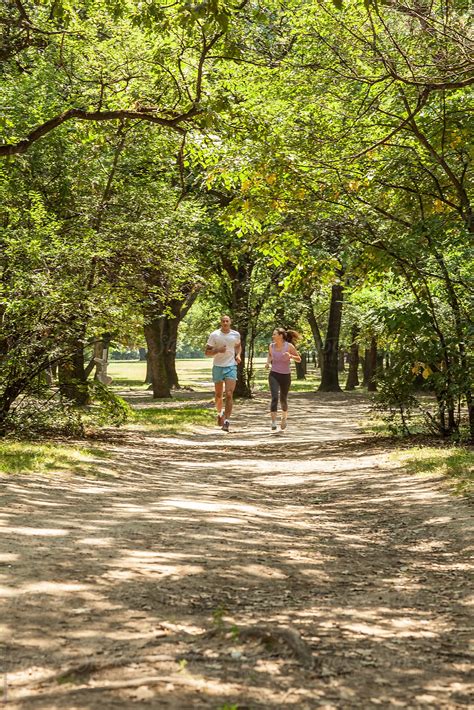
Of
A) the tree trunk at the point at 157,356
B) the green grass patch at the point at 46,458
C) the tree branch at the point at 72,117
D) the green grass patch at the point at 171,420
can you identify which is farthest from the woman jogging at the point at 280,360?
the tree trunk at the point at 157,356

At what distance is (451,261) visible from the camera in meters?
13.4

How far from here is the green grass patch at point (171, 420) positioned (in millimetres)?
17641

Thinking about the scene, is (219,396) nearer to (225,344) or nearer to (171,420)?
(225,344)

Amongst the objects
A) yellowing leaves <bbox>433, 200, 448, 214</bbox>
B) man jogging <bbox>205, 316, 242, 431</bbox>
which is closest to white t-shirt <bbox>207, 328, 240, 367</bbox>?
man jogging <bbox>205, 316, 242, 431</bbox>

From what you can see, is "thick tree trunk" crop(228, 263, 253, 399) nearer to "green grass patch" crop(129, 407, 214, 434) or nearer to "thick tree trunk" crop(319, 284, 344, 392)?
"thick tree trunk" crop(319, 284, 344, 392)

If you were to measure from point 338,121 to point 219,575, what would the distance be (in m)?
10.2

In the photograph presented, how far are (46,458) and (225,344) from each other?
20.0ft

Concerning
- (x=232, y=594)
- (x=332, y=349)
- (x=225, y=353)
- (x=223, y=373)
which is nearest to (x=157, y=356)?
(x=332, y=349)

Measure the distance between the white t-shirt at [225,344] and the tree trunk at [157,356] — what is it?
12358mm

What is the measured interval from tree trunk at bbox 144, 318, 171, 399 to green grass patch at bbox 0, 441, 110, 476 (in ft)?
53.8

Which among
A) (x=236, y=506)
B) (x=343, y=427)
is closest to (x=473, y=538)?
(x=236, y=506)

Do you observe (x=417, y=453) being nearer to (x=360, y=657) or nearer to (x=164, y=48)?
(x=164, y=48)

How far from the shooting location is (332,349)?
3594cm

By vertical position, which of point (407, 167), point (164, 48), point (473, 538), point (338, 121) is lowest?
point (473, 538)
